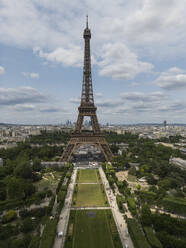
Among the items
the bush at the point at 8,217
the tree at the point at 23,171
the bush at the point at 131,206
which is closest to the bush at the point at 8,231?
the bush at the point at 8,217

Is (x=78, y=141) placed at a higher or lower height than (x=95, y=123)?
lower

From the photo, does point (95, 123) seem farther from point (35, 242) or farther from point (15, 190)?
point (35, 242)

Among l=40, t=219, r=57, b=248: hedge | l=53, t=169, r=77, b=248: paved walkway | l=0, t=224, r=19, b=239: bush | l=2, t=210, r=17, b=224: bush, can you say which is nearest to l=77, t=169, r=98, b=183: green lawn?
l=53, t=169, r=77, b=248: paved walkway

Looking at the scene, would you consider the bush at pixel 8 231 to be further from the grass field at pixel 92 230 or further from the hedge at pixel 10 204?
the grass field at pixel 92 230

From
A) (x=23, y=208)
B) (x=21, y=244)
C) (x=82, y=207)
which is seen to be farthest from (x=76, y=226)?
(x=23, y=208)

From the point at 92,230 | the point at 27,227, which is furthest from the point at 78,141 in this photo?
the point at 27,227

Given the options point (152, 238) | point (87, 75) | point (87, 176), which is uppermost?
point (87, 75)
